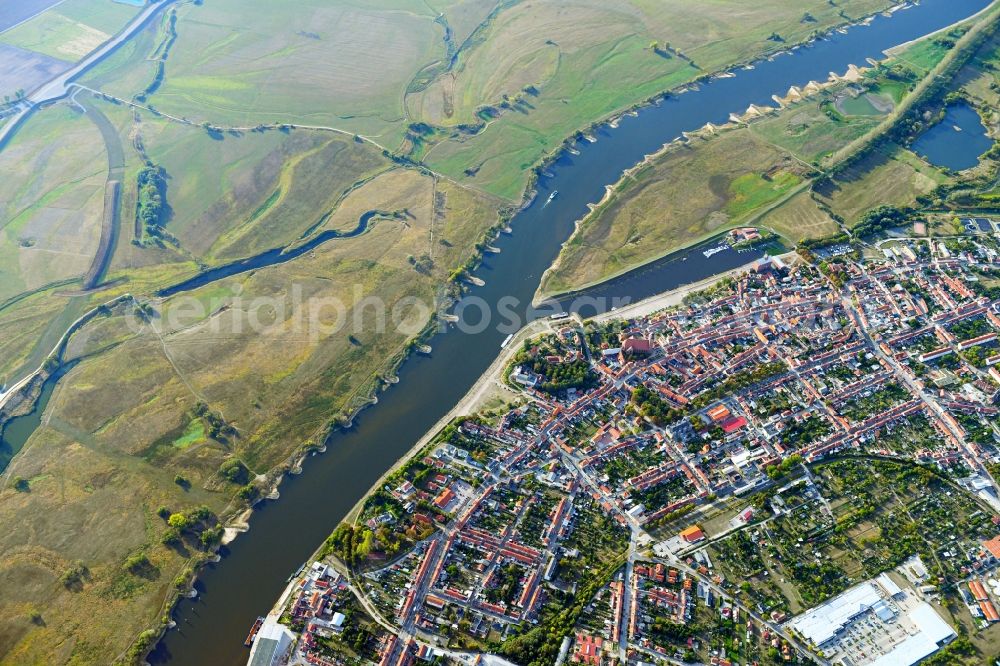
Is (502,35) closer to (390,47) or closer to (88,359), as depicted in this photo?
(390,47)

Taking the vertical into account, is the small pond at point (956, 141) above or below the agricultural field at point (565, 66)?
below

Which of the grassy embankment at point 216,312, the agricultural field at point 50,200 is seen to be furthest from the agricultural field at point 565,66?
the agricultural field at point 50,200

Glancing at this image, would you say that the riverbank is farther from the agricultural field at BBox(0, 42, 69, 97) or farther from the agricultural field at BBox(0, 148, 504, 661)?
the agricultural field at BBox(0, 42, 69, 97)

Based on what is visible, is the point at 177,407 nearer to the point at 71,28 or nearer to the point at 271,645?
the point at 271,645

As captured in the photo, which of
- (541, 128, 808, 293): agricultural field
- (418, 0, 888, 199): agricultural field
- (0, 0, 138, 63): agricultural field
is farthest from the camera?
(0, 0, 138, 63): agricultural field

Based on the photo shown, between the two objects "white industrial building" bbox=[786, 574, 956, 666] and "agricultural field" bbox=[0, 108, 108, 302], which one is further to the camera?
"agricultural field" bbox=[0, 108, 108, 302]

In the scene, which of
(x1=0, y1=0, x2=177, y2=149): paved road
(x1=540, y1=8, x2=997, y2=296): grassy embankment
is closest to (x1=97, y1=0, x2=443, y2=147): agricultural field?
(x1=0, y1=0, x2=177, y2=149): paved road

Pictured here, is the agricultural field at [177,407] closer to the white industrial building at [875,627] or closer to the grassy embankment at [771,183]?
the grassy embankment at [771,183]

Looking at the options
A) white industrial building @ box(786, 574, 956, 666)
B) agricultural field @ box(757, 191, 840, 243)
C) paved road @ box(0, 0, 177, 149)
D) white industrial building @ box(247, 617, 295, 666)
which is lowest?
white industrial building @ box(247, 617, 295, 666)
